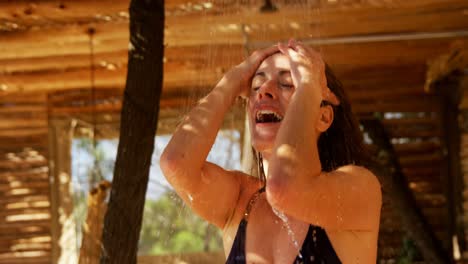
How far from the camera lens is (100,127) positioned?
8.98m

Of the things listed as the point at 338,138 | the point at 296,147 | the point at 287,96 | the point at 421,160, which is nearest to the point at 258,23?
the point at 421,160

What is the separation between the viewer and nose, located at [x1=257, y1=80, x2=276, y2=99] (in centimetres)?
263

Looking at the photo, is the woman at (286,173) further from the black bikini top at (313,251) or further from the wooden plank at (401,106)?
the wooden plank at (401,106)

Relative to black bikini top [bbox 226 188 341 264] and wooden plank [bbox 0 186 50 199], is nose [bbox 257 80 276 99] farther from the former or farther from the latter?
wooden plank [bbox 0 186 50 199]

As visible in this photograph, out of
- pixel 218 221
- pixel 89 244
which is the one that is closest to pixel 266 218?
pixel 218 221

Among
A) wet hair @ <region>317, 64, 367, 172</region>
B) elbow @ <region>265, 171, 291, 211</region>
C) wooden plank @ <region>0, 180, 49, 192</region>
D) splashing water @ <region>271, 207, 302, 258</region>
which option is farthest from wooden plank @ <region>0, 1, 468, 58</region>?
elbow @ <region>265, 171, 291, 211</region>

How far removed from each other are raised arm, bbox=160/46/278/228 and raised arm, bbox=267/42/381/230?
0.19 meters

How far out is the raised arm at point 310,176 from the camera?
2.39m

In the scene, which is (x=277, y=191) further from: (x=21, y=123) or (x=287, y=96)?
(x=21, y=123)

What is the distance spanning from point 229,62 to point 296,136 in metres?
4.60

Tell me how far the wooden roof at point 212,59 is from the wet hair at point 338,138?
1948 mm

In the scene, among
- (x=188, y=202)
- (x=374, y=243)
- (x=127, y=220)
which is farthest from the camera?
(x=127, y=220)

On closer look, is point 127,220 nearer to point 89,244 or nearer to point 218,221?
point 89,244

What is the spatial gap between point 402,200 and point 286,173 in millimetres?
5848
